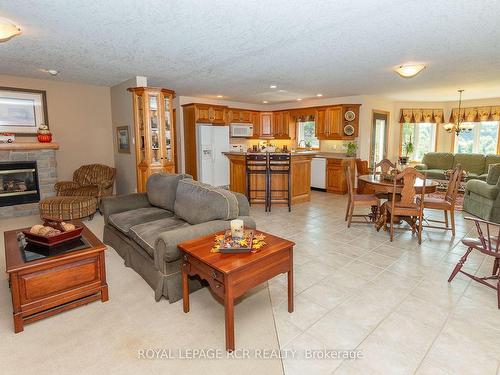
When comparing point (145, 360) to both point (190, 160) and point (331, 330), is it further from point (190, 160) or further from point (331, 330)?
point (190, 160)

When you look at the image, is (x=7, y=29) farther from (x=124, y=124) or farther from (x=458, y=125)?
(x=458, y=125)

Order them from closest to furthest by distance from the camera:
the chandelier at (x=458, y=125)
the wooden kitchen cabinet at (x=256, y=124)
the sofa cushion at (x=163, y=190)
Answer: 1. the sofa cushion at (x=163, y=190)
2. the chandelier at (x=458, y=125)
3. the wooden kitchen cabinet at (x=256, y=124)

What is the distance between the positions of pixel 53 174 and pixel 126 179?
130 cm

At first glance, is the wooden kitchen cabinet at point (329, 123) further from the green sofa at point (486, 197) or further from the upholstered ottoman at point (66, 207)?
the upholstered ottoman at point (66, 207)

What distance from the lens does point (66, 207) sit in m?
4.78

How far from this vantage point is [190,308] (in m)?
2.49

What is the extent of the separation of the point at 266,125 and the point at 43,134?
232 inches

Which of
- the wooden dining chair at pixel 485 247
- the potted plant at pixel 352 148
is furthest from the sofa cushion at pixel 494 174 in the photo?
the potted plant at pixel 352 148

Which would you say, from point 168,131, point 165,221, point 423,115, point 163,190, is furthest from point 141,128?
point 423,115

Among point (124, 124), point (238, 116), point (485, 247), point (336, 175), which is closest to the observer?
point (485, 247)

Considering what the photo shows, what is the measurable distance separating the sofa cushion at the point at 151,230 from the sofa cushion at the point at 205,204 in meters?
0.12

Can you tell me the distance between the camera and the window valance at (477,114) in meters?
8.10

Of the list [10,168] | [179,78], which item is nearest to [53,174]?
[10,168]

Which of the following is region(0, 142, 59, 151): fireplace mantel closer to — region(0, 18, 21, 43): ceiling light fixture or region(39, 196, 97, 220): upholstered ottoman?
region(39, 196, 97, 220): upholstered ottoman
